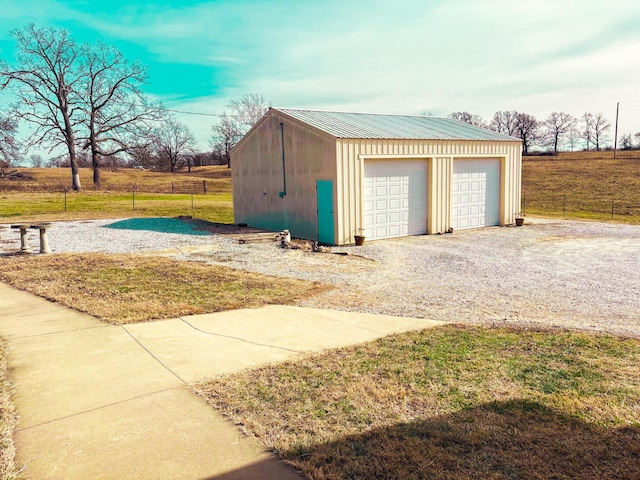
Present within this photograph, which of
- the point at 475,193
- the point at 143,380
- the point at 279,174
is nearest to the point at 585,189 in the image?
the point at 475,193

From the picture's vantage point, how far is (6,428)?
383cm

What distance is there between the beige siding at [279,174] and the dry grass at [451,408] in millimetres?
10633

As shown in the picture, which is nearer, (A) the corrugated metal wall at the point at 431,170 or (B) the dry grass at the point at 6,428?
(B) the dry grass at the point at 6,428

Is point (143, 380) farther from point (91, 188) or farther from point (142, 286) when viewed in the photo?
point (91, 188)

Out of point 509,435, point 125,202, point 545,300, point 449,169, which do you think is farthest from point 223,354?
point 125,202

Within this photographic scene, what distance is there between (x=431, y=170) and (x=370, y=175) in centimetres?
259

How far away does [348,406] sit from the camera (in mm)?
4242

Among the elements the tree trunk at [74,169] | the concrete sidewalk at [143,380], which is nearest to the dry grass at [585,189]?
the concrete sidewalk at [143,380]

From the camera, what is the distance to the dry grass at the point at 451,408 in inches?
131

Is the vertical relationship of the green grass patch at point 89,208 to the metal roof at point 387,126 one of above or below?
below

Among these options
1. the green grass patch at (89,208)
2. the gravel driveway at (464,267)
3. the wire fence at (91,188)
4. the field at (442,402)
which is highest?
the wire fence at (91,188)

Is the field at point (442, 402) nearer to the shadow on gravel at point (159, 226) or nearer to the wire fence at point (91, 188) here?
the shadow on gravel at point (159, 226)

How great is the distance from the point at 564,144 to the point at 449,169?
104 metres

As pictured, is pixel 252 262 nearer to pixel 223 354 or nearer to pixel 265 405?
pixel 223 354
